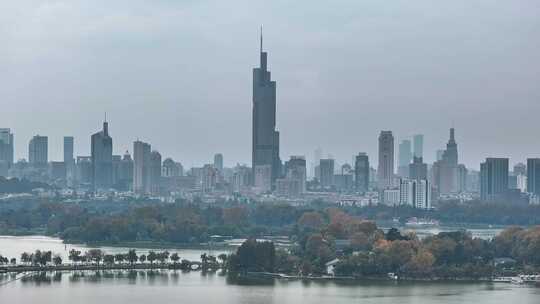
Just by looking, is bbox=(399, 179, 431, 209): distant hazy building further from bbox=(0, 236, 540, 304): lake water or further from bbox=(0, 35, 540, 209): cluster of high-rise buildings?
bbox=(0, 236, 540, 304): lake water

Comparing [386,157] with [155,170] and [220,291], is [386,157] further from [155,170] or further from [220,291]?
[220,291]

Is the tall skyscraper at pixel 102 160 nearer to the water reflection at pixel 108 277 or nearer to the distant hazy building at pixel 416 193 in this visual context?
the distant hazy building at pixel 416 193

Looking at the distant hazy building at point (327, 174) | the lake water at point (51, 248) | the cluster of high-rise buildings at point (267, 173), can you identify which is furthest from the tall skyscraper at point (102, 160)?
the lake water at point (51, 248)

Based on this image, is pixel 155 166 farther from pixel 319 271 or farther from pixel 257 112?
pixel 319 271

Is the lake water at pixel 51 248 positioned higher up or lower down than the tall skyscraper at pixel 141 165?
lower down

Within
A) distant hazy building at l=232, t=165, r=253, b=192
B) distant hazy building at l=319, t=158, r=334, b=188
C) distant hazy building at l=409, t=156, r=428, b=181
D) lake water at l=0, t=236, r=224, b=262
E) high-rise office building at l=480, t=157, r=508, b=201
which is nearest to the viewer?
lake water at l=0, t=236, r=224, b=262

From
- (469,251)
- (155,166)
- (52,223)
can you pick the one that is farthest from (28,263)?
(155,166)

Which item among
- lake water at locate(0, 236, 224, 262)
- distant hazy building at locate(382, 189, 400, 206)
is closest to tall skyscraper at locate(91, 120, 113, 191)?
distant hazy building at locate(382, 189, 400, 206)
